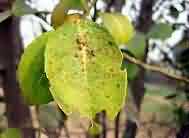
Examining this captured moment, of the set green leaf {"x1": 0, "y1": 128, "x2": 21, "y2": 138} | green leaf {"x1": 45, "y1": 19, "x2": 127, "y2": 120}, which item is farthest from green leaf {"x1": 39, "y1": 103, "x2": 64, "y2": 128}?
green leaf {"x1": 45, "y1": 19, "x2": 127, "y2": 120}

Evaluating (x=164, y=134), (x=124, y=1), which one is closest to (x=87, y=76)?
(x=164, y=134)

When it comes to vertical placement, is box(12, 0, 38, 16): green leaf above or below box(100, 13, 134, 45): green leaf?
above

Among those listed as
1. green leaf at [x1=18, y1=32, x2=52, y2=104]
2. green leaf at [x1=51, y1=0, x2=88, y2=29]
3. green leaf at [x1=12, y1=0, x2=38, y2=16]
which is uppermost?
green leaf at [x1=51, y1=0, x2=88, y2=29]

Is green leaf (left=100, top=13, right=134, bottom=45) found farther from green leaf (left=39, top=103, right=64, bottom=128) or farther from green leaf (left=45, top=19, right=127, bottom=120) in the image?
green leaf (left=39, top=103, right=64, bottom=128)

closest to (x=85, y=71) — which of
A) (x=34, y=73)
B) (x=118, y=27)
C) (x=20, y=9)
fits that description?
(x=34, y=73)

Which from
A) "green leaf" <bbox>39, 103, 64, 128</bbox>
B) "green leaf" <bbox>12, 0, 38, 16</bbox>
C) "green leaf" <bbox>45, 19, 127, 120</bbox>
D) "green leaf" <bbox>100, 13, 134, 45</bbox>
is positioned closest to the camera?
"green leaf" <bbox>45, 19, 127, 120</bbox>

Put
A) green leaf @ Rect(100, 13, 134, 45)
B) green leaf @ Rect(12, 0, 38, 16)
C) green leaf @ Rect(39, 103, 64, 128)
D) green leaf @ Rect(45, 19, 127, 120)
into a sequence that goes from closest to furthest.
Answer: green leaf @ Rect(45, 19, 127, 120) < green leaf @ Rect(100, 13, 134, 45) < green leaf @ Rect(12, 0, 38, 16) < green leaf @ Rect(39, 103, 64, 128)

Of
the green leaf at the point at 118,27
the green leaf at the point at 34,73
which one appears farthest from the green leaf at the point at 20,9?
the green leaf at the point at 34,73
